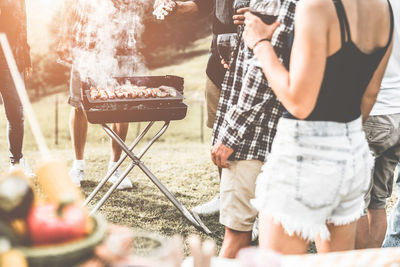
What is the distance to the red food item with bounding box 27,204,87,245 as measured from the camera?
44.9 inches

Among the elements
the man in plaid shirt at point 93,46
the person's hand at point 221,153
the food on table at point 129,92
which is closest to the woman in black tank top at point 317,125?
the person's hand at point 221,153

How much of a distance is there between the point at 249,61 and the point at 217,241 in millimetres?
2094

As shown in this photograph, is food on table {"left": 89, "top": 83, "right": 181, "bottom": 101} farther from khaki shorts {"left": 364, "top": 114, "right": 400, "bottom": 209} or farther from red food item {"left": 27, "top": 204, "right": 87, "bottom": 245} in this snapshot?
red food item {"left": 27, "top": 204, "right": 87, "bottom": 245}

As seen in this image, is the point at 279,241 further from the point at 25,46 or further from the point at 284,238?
the point at 25,46

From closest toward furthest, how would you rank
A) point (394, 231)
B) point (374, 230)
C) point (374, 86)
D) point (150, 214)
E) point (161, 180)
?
point (374, 86) → point (374, 230) → point (394, 231) → point (150, 214) → point (161, 180)

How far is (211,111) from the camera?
4258mm

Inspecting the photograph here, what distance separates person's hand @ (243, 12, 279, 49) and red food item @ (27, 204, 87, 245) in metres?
1.00

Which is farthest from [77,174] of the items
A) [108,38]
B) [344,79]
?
[344,79]

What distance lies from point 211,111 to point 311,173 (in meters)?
2.63

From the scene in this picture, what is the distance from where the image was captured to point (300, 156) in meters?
1.68

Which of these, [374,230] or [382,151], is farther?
[374,230]

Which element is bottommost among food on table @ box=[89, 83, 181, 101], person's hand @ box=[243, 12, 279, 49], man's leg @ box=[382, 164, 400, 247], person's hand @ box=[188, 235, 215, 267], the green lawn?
the green lawn

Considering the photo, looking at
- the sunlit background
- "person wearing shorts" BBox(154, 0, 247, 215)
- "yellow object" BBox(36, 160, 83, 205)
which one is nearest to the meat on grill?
"person wearing shorts" BBox(154, 0, 247, 215)

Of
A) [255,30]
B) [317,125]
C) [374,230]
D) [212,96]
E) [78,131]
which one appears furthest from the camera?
[78,131]
